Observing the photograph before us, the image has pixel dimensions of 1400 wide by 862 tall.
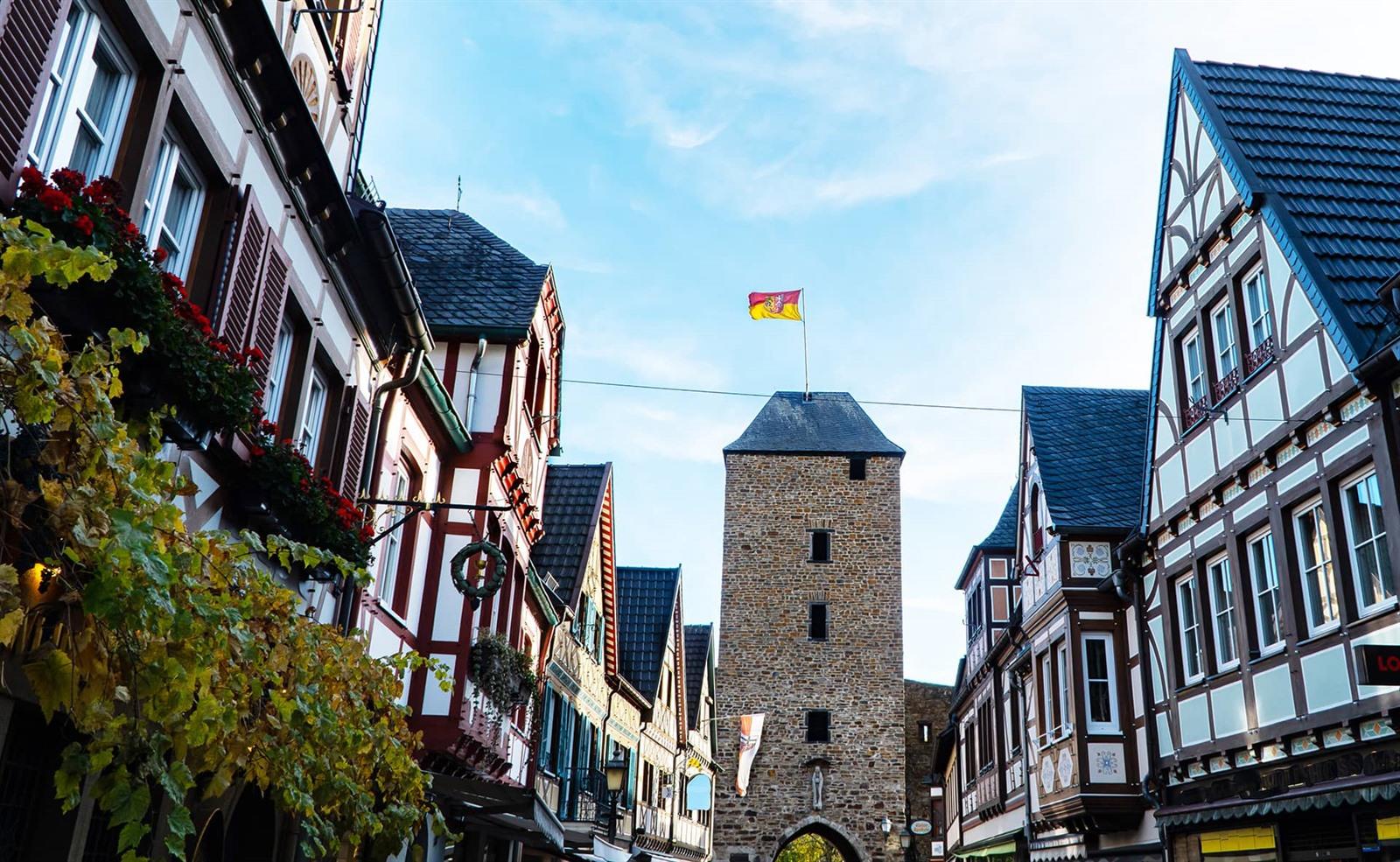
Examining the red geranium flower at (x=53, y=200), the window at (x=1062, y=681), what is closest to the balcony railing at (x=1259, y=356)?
the window at (x=1062, y=681)

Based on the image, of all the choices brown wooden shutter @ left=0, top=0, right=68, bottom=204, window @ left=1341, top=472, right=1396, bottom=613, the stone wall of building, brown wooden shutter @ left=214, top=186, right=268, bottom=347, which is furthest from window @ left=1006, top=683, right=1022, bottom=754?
the stone wall of building

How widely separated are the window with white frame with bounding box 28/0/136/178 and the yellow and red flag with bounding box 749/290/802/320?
35.5 m

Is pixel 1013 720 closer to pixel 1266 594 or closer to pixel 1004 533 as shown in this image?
pixel 1004 533

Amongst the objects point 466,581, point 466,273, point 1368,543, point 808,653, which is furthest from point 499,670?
point 808,653

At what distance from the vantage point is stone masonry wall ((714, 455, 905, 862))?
35750 millimetres

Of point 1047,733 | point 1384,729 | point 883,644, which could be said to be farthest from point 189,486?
point 883,644

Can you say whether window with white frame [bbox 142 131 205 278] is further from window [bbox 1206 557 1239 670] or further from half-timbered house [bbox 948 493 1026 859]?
half-timbered house [bbox 948 493 1026 859]

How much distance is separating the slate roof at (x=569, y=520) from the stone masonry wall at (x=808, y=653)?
16025 mm

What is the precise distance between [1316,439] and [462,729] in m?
9.01

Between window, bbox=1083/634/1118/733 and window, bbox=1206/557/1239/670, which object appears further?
window, bbox=1083/634/1118/733

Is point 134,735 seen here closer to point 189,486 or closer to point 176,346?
point 189,486

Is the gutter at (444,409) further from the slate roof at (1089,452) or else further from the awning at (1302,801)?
the awning at (1302,801)

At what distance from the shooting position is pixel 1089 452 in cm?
1817

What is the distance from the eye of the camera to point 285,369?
8812 mm
